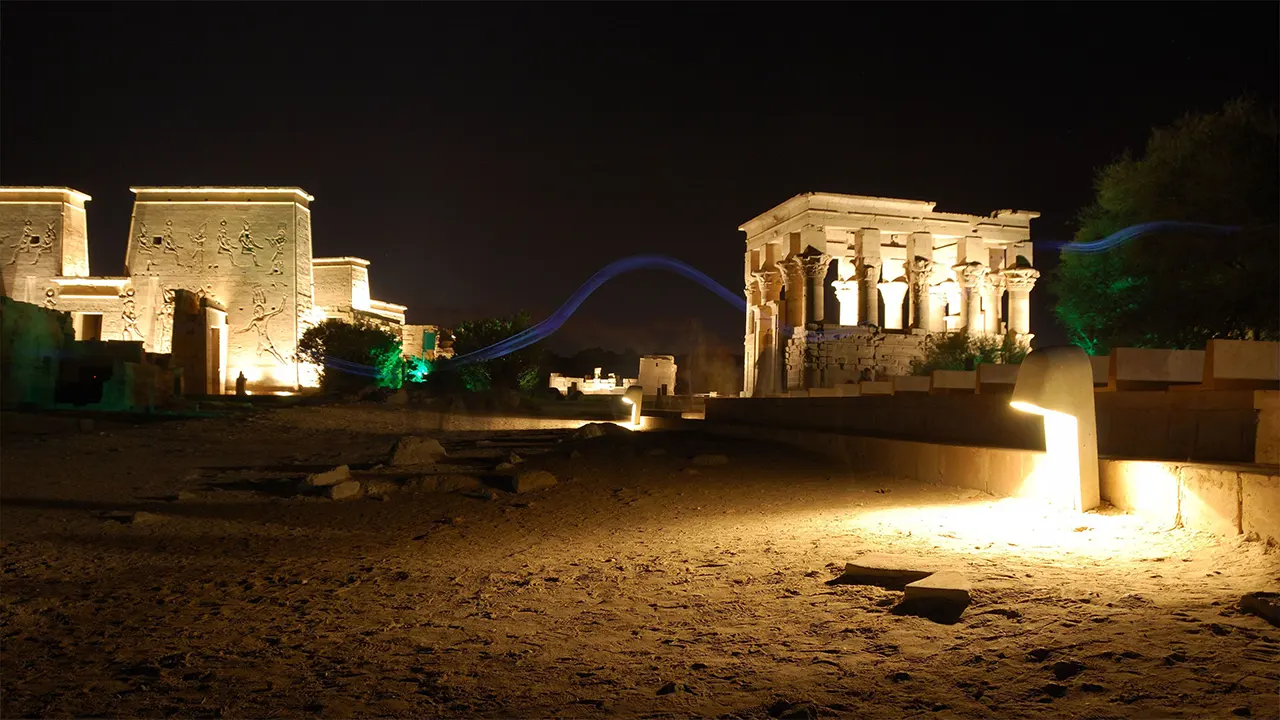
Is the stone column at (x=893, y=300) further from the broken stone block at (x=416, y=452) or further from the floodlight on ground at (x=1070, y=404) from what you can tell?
the floodlight on ground at (x=1070, y=404)

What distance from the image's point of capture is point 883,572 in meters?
5.00

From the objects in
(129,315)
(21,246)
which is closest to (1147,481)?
(129,315)

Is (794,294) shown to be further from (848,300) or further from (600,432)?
(600,432)

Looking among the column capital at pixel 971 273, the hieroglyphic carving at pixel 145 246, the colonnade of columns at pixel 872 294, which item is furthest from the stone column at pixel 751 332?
the hieroglyphic carving at pixel 145 246

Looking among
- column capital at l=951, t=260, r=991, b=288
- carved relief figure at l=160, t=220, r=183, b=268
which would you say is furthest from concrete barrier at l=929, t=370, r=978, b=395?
carved relief figure at l=160, t=220, r=183, b=268

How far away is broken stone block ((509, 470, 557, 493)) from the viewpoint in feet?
36.2

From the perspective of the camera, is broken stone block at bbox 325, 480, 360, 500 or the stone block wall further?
the stone block wall

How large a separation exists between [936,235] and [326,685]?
3560 centimetres

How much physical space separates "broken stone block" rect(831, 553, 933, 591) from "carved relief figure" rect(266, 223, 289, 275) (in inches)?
1668

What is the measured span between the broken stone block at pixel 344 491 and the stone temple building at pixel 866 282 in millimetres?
21763

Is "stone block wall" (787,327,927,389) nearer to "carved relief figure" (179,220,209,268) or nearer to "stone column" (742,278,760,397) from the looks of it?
"stone column" (742,278,760,397)

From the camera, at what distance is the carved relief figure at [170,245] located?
42.6 meters

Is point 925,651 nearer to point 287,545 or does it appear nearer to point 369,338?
point 287,545

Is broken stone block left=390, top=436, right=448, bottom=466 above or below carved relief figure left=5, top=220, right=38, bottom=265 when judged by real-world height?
below
